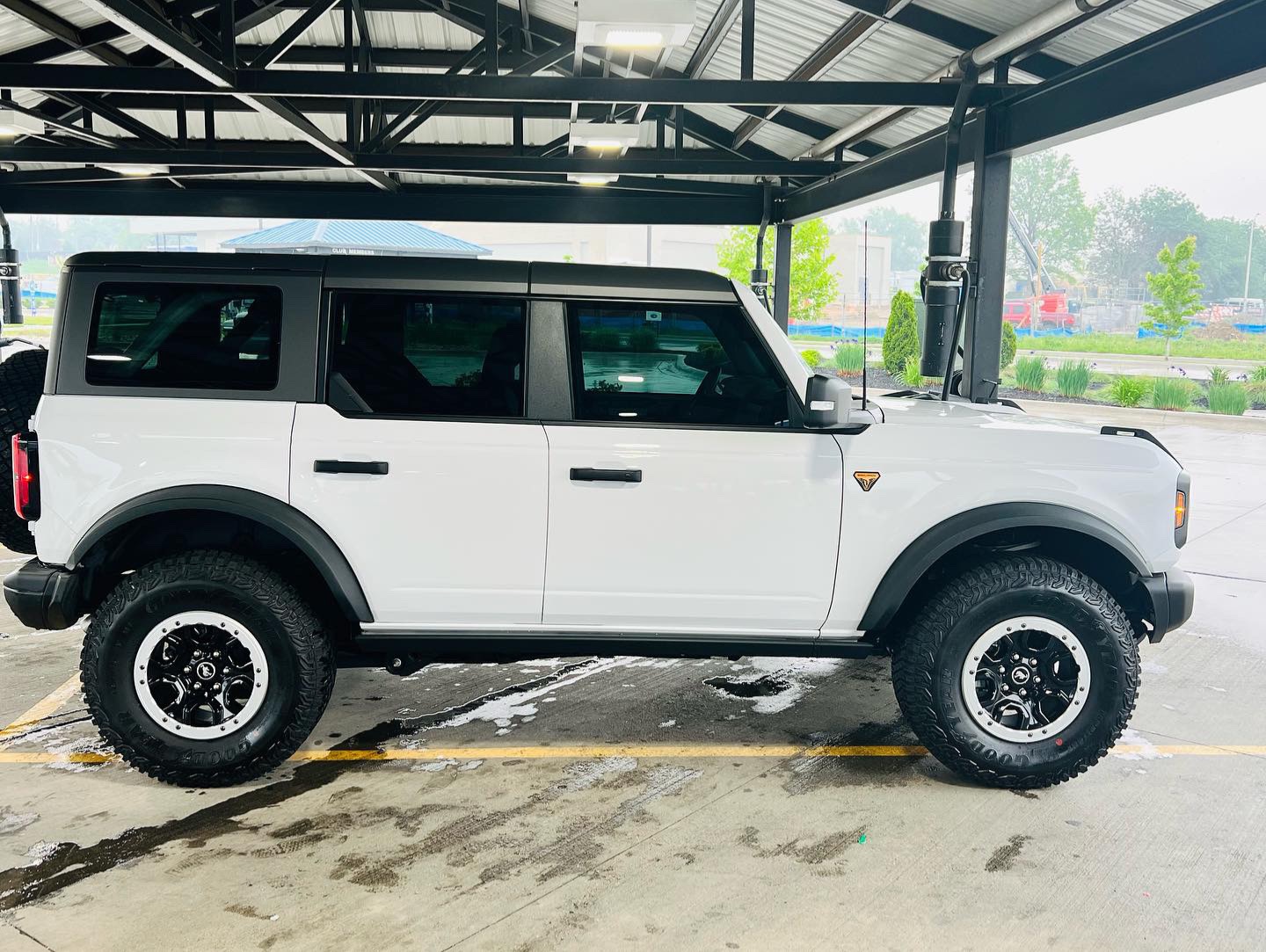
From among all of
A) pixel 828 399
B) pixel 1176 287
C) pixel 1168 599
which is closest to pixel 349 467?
pixel 828 399

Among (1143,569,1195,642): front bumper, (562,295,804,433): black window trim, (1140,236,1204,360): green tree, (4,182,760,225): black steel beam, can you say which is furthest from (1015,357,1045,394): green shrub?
(562,295,804,433): black window trim

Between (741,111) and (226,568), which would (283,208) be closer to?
(741,111)

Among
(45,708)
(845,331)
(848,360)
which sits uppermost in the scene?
(845,331)

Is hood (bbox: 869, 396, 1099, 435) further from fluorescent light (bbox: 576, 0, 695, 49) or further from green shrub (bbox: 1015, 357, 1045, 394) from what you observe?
green shrub (bbox: 1015, 357, 1045, 394)

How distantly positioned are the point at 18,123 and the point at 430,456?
10856 mm

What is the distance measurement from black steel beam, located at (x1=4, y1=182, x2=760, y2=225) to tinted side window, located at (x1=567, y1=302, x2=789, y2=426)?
1261cm

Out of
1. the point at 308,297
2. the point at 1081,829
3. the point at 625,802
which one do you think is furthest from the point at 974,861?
the point at 308,297

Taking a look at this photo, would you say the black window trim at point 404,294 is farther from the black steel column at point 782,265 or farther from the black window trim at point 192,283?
the black steel column at point 782,265

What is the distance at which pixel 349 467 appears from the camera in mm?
3842

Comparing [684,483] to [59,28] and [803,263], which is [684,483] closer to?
[59,28]

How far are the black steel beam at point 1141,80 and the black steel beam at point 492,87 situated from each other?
42cm

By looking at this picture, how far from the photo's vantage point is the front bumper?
405cm

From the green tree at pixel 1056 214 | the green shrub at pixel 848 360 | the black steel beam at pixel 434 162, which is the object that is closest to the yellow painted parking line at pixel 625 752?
the black steel beam at pixel 434 162

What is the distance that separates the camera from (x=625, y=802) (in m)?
3.87
